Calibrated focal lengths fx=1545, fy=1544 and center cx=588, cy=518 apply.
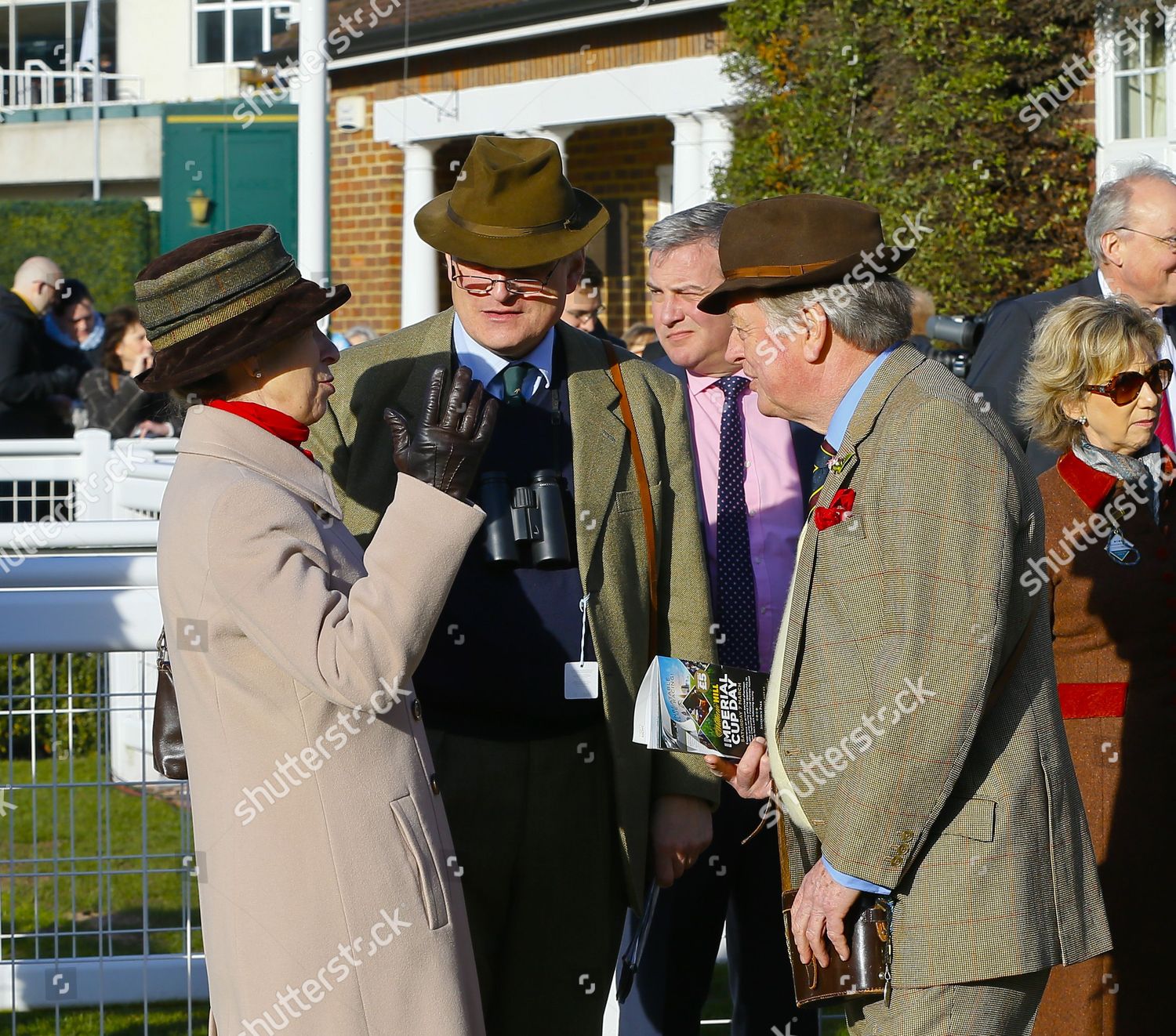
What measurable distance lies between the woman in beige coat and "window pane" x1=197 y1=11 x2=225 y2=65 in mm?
27897

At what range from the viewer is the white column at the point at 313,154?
10.2 meters

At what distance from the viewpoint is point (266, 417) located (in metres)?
2.68

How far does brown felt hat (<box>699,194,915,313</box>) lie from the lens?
8.82ft

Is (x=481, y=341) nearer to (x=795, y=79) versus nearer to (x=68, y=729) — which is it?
(x=68, y=729)

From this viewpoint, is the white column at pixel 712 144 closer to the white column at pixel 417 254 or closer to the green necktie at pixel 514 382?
the white column at pixel 417 254

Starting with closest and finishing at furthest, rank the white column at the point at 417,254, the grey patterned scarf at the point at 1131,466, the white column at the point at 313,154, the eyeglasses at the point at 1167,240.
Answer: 1. the grey patterned scarf at the point at 1131,466
2. the eyeglasses at the point at 1167,240
3. the white column at the point at 313,154
4. the white column at the point at 417,254

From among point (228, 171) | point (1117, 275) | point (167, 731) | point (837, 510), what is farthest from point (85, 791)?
point (228, 171)

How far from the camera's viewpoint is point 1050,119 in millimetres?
11664

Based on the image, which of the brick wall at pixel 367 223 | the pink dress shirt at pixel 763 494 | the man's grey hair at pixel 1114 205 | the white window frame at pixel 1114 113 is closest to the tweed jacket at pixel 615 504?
the pink dress shirt at pixel 763 494

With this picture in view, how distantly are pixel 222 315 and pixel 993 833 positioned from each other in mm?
1550

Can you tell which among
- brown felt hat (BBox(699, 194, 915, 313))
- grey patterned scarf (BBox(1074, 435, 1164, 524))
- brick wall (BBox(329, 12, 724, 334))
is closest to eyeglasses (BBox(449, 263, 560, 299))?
brown felt hat (BBox(699, 194, 915, 313))

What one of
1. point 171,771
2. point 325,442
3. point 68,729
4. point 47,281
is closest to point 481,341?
point 325,442

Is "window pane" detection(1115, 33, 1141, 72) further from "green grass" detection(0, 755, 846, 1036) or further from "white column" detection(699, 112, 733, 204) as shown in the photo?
"green grass" detection(0, 755, 846, 1036)

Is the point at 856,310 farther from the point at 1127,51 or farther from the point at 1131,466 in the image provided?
the point at 1127,51
